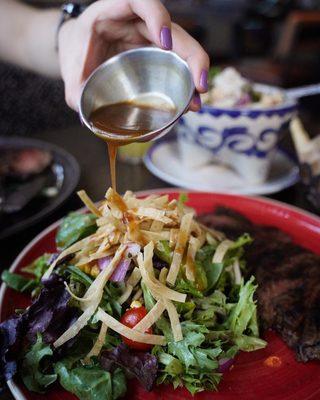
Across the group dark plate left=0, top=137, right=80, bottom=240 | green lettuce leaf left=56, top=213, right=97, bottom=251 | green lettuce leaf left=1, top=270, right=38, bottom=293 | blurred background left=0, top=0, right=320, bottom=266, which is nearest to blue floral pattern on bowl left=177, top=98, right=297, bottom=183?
blurred background left=0, top=0, right=320, bottom=266

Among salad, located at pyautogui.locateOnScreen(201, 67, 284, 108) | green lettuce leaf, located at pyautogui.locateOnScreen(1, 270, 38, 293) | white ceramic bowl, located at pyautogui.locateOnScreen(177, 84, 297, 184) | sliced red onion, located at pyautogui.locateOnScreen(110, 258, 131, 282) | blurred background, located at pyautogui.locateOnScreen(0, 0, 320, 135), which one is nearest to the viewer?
sliced red onion, located at pyautogui.locateOnScreen(110, 258, 131, 282)

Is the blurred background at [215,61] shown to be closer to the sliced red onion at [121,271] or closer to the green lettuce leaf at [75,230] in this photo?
the green lettuce leaf at [75,230]

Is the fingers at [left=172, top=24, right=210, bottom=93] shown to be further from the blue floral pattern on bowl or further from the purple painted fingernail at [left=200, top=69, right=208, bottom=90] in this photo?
the blue floral pattern on bowl

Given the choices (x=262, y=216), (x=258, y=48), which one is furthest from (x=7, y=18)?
(x=258, y=48)

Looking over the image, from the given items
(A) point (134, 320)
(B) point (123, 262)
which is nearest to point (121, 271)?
(B) point (123, 262)

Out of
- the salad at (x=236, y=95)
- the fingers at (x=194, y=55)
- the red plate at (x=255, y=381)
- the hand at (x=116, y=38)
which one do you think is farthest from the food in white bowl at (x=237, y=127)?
the red plate at (x=255, y=381)

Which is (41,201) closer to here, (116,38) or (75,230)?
(75,230)
